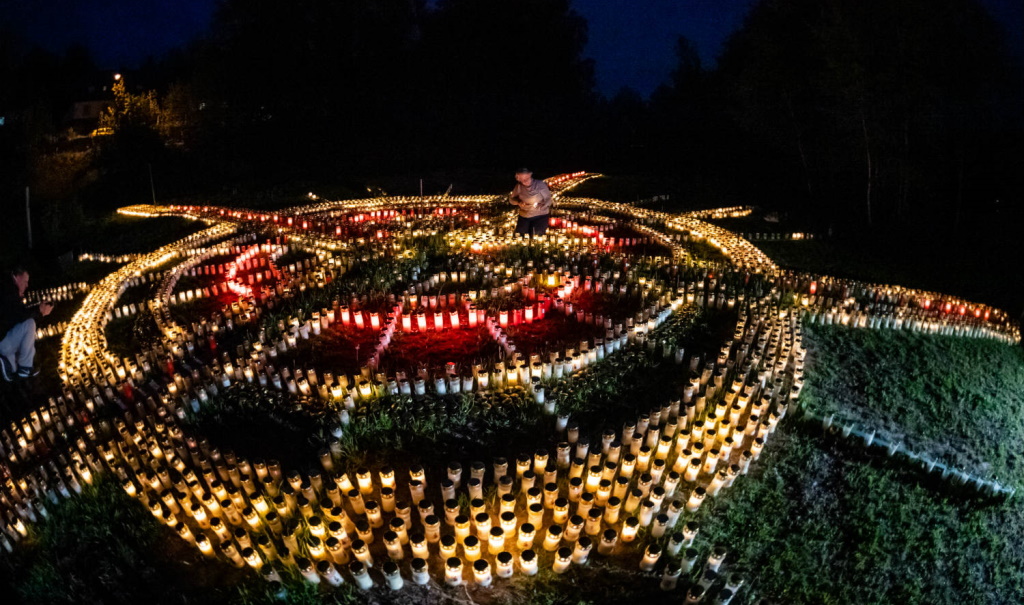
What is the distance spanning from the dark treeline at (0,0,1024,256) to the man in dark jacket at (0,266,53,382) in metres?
9.43

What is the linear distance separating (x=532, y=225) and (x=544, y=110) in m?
18.5

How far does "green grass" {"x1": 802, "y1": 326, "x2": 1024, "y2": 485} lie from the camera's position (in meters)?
5.96

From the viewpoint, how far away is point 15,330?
674 cm

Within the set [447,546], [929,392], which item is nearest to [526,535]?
[447,546]

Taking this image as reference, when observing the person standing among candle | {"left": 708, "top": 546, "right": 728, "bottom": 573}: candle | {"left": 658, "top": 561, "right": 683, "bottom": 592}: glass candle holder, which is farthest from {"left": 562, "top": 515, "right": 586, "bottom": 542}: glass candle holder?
the person standing among candle

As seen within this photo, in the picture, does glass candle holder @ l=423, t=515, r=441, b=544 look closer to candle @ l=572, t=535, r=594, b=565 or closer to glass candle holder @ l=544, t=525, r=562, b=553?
glass candle holder @ l=544, t=525, r=562, b=553

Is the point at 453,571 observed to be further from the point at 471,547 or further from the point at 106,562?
the point at 106,562

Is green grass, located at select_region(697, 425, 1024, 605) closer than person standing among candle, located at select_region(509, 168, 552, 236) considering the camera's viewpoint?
Yes

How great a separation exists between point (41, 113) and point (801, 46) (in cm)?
2029

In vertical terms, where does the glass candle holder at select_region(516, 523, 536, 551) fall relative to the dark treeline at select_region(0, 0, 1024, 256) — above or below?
below

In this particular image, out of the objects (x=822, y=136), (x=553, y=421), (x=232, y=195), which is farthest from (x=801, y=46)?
(x=232, y=195)

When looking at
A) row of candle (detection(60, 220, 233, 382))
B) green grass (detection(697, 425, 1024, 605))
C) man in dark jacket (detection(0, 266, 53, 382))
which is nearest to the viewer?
green grass (detection(697, 425, 1024, 605))

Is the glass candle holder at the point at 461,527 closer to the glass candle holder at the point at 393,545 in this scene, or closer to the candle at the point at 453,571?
the candle at the point at 453,571

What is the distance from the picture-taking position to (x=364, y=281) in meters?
8.51
